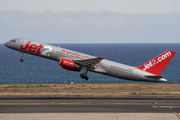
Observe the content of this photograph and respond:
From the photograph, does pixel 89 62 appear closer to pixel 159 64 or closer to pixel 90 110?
pixel 90 110

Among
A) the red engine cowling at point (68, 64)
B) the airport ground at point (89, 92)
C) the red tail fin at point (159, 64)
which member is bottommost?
the airport ground at point (89, 92)

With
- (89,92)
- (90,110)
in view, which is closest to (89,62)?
(89,92)

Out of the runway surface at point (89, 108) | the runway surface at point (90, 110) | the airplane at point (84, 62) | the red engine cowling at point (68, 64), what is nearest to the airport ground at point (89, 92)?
the airplane at point (84, 62)

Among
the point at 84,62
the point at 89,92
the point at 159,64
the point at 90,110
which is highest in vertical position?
the point at 159,64

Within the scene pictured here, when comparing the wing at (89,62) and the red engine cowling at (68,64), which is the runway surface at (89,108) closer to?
the red engine cowling at (68,64)

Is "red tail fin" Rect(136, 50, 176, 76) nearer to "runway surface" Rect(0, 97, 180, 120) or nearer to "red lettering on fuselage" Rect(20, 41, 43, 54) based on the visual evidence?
"runway surface" Rect(0, 97, 180, 120)

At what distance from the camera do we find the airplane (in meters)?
49.2

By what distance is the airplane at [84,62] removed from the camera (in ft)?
Result: 162

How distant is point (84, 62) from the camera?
163 ft
